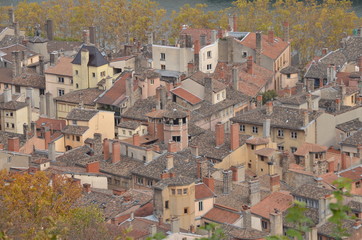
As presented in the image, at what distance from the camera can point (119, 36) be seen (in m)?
91.1

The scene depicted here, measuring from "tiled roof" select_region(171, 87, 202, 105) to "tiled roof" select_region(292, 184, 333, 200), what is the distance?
18.6 metres

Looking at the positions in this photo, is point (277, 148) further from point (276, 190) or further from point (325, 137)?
point (276, 190)

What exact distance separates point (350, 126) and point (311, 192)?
15.1 metres

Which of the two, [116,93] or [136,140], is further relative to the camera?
[116,93]

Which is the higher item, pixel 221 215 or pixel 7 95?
pixel 7 95

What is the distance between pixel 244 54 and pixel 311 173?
77.0 ft

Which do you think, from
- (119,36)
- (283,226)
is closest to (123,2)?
(119,36)

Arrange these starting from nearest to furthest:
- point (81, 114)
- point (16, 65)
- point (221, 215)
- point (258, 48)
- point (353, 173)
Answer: point (221, 215), point (353, 173), point (81, 114), point (16, 65), point (258, 48)

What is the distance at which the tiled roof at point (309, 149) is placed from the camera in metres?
51.6

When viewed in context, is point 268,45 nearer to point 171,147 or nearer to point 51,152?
point 171,147

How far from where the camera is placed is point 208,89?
201 ft

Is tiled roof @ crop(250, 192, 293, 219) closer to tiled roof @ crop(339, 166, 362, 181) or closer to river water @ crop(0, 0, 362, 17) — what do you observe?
tiled roof @ crop(339, 166, 362, 181)

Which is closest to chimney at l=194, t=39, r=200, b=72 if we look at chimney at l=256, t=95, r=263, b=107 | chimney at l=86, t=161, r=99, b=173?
chimney at l=256, t=95, r=263, b=107

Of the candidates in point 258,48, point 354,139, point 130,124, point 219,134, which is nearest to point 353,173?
point 354,139
